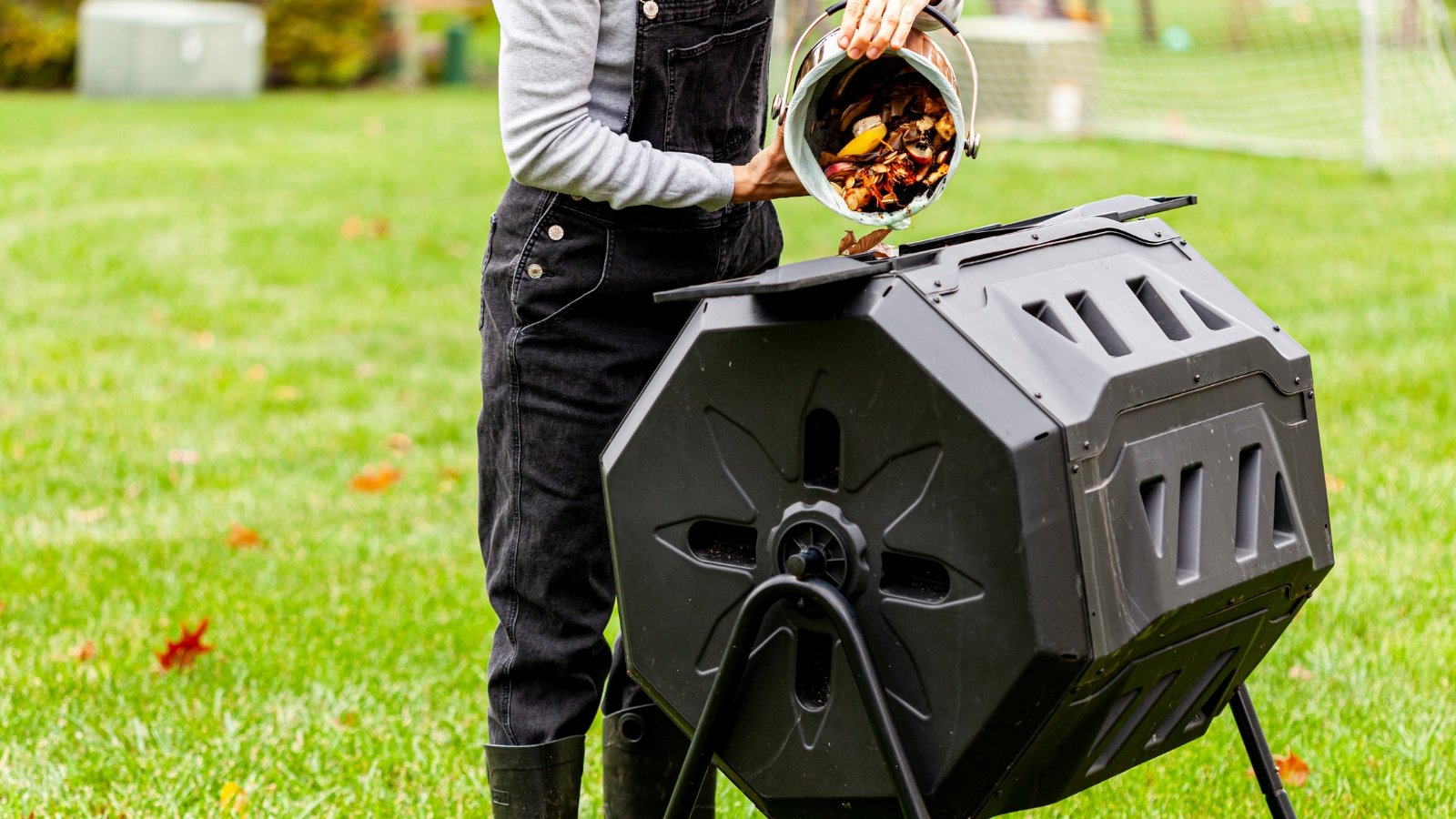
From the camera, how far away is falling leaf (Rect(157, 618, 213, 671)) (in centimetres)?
344

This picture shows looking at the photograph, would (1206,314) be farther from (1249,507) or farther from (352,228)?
(352,228)

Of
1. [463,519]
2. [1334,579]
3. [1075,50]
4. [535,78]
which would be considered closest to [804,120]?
[535,78]

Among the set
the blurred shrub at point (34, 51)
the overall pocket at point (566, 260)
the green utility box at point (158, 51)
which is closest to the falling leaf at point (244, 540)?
the overall pocket at point (566, 260)

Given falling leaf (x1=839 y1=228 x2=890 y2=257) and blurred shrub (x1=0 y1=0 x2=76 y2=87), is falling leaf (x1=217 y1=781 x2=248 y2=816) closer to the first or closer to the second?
falling leaf (x1=839 y1=228 x2=890 y2=257)

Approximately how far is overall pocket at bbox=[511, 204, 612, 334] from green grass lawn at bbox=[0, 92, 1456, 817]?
1.11 meters

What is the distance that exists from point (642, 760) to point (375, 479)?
95.7 inches

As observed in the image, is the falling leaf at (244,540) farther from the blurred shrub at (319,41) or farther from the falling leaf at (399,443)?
the blurred shrub at (319,41)

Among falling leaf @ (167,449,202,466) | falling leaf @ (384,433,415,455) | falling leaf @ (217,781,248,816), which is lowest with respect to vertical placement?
falling leaf @ (167,449,202,466)

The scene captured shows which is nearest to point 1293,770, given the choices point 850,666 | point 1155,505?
point 1155,505

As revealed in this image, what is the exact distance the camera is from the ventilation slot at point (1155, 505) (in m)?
1.79

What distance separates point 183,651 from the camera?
11.4 feet

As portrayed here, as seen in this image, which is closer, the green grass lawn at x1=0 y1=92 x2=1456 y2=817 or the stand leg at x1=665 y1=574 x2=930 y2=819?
the stand leg at x1=665 y1=574 x2=930 y2=819

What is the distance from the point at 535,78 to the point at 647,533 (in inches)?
24.6

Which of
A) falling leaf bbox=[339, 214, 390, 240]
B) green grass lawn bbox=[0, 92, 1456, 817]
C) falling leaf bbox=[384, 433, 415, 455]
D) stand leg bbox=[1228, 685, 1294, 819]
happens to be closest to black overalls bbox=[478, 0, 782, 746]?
green grass lawn bbox=[0, 92, 1456, 817]
